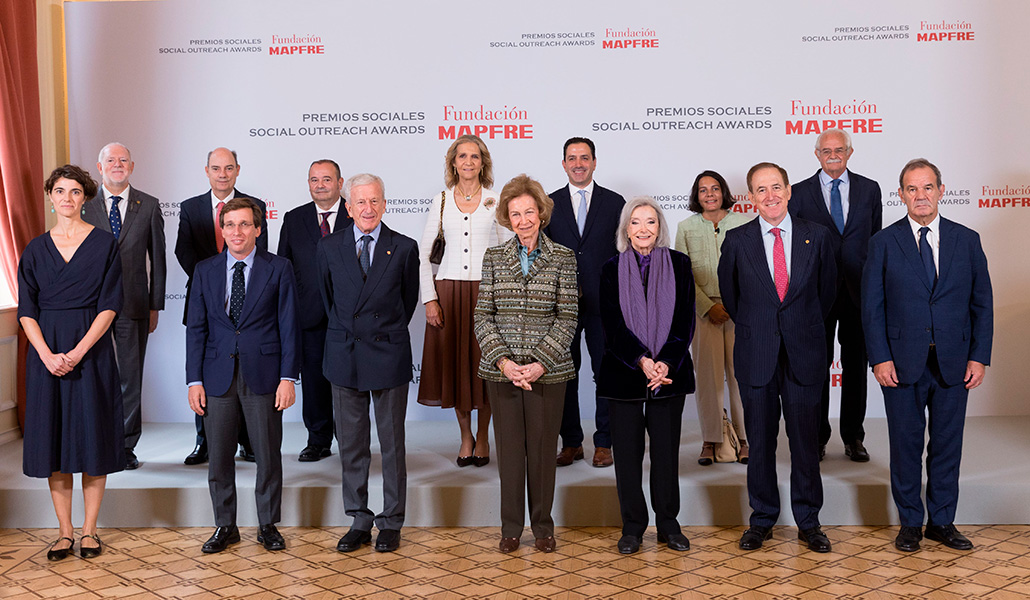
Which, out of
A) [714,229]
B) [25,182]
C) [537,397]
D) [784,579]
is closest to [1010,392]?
[714,229]

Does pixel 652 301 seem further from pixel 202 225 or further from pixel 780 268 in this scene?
pixel 202 225

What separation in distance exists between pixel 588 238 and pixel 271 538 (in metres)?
1.92

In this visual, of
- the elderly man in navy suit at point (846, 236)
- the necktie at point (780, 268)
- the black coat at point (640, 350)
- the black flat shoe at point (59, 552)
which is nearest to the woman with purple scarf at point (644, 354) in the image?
the black coat at point (640, 350)

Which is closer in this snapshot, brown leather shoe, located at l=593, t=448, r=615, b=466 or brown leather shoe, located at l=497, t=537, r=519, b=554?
brown leather shoe, located at l=497, t=537, r=519, b=554

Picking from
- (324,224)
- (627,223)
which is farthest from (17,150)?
(627,223)

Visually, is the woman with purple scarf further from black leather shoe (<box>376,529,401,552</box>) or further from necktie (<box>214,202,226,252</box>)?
necktie (<box>214,202,226,252</box>)

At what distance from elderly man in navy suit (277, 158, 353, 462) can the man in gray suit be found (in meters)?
0.63

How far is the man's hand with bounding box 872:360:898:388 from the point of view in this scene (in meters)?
3.45

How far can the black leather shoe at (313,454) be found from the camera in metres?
4.34

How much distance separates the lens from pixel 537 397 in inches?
134

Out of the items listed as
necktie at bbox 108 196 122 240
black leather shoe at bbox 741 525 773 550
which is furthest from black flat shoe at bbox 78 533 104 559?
black leather shoe at bbox 741 525 773 550

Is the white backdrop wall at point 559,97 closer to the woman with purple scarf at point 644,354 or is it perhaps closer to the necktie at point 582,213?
the necktie at point 582,213

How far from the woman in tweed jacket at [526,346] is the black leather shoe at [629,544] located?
0.28 meters

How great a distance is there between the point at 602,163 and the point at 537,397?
2393 millimetres
